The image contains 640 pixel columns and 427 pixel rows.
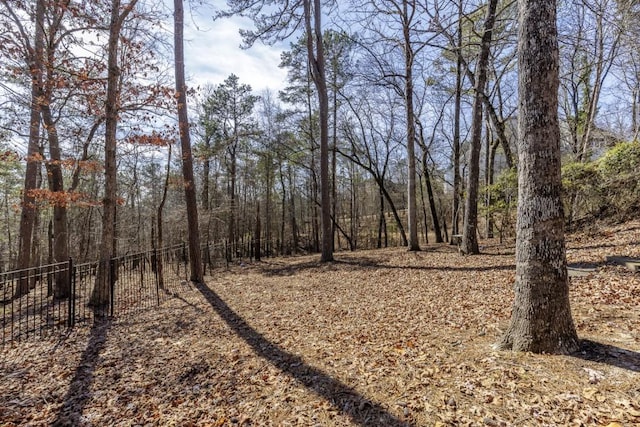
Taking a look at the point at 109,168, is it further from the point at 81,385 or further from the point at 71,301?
the point at 81,385

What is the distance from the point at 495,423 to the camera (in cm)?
205

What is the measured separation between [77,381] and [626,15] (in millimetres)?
11559

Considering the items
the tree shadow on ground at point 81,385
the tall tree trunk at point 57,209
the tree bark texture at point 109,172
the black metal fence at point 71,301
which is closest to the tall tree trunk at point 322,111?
the black metal fence at point 71,301

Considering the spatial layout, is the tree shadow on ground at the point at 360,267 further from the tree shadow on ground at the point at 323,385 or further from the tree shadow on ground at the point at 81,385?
the tree shadow on ground at the point at 81,385

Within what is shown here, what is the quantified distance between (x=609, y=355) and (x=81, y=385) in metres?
5.11

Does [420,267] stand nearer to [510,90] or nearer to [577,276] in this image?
[577,276]

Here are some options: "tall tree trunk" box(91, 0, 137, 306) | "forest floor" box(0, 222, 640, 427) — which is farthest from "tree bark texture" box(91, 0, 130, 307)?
"forest floor" box(0, 222, 640, 427)

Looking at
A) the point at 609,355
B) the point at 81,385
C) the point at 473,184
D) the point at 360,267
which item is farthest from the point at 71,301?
the point at 473,184

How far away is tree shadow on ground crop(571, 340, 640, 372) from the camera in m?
2.39

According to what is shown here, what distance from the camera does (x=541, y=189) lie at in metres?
2.61

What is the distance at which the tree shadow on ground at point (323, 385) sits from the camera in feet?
7.58

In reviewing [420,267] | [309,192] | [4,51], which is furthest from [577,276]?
[309,192]

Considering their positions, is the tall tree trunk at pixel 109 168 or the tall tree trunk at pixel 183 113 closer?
the tall tree trunk at pixel 109 168

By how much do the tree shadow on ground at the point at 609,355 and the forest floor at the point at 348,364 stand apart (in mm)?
15
